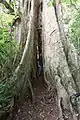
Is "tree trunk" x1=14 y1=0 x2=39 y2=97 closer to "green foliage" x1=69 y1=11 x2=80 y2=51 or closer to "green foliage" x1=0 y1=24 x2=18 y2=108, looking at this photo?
"green foliage" x1=0 y1=24 x2=18 y2=108

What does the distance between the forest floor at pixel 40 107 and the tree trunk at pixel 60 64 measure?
16 cm

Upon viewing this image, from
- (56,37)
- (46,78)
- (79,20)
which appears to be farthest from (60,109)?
(79,20)

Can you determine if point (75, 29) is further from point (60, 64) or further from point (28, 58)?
point (60, 64)

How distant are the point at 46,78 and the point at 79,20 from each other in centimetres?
126

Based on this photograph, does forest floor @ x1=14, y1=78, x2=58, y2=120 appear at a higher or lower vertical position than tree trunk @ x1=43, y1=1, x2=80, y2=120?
lower

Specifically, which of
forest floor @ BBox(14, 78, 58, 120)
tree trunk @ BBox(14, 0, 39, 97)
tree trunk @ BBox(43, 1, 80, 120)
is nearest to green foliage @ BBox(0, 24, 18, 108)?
tree trunk @ BBox(14, 0, 39, 97)

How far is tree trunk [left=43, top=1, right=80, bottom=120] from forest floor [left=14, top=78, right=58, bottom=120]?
165mm

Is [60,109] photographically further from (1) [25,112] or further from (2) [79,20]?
(2) [79,20]

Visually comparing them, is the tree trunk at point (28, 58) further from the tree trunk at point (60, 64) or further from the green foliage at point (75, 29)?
Answer: the green foliage at point (75, 29)

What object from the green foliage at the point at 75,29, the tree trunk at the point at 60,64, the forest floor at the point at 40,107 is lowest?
the forest floor at the point at 40,107

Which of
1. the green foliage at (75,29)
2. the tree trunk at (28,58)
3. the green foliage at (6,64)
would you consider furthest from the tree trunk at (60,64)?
the green foliage at (75,29)

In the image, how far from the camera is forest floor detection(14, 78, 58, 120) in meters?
3.03

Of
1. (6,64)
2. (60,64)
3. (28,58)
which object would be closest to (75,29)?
(28,58)

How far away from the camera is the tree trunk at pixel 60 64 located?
2.70 m
